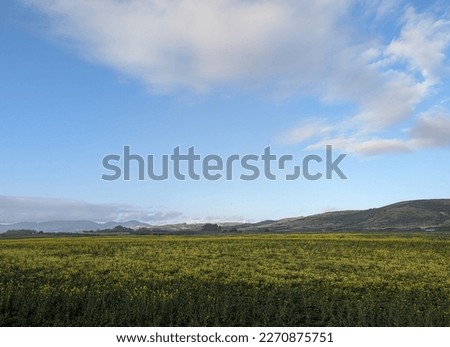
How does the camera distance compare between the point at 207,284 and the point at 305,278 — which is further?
the point at 305,278

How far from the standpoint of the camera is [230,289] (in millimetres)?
25062

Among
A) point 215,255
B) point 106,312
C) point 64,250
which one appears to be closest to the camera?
point 106,312

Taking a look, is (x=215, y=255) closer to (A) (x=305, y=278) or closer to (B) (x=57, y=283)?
(A) (x=305, y=278)

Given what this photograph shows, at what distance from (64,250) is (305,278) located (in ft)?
101

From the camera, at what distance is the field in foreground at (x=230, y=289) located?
1786 cm

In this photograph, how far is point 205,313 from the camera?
18.0 metres

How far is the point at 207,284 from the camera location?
88.4ft

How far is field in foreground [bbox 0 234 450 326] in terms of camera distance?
17859mm

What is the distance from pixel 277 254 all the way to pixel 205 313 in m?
27.3

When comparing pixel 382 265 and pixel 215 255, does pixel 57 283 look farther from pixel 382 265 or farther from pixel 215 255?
pixel 382 265

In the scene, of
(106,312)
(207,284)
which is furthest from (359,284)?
(106,312)

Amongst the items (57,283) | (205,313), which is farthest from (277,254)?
(205,313)
